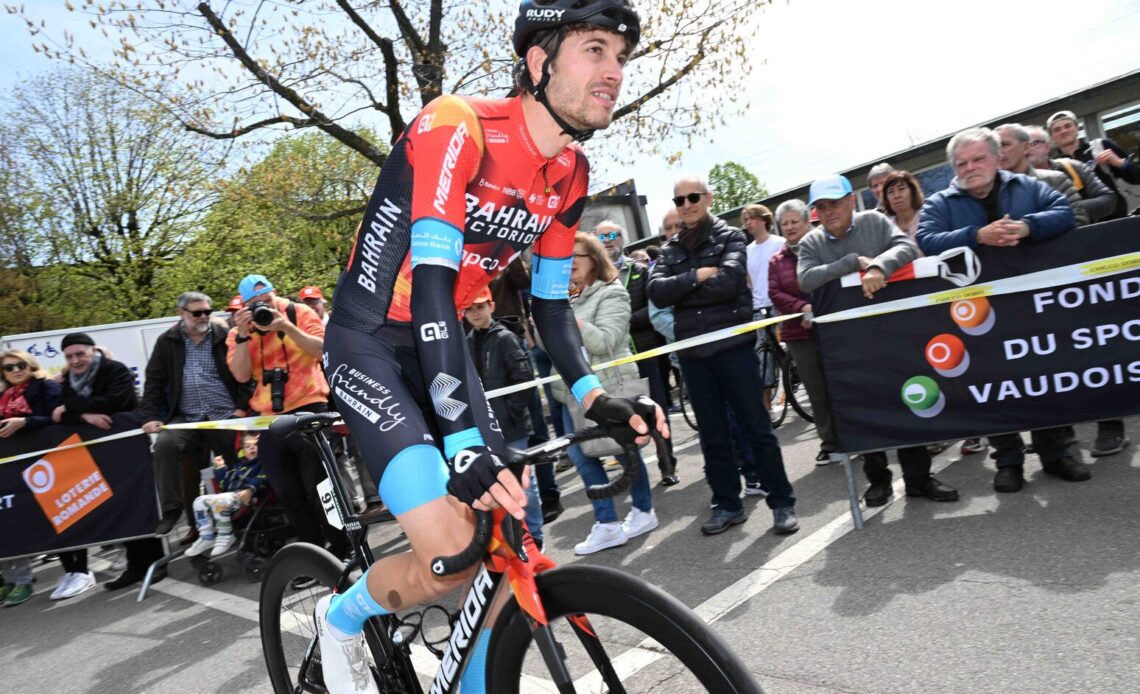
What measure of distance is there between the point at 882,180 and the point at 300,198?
45.0 ft

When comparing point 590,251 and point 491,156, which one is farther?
point 590,251

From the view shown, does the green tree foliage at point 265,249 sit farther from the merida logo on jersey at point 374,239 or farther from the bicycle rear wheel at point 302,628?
the merida logo on jersey at point 374,239

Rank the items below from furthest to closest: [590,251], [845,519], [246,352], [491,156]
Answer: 1. [246,352]
2. [590,251]
3. [845,519]
4. [491,156]

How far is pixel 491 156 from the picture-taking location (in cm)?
253

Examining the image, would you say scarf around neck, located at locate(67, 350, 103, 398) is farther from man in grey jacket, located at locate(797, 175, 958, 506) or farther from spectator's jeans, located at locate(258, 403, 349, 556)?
man in grey jacket, located at locate(797, 175, 958, 506)

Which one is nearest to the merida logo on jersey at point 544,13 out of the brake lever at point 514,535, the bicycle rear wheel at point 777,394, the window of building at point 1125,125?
the brake lever at point 514,535

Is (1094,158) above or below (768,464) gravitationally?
above

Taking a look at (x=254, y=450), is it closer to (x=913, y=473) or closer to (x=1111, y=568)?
(x=913, y=473)

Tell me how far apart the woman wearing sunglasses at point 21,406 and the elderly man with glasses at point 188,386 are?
0.80 meters

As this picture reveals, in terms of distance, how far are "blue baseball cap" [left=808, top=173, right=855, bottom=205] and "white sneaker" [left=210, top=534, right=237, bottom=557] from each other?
5130 millimetres

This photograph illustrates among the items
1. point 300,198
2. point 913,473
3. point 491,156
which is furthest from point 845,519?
point 300,198

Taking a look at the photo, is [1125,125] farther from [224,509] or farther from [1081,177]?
[224,509]

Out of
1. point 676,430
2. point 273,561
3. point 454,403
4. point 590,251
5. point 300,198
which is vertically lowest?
point 676,430

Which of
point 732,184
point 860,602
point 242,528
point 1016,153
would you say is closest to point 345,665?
point 860,602
